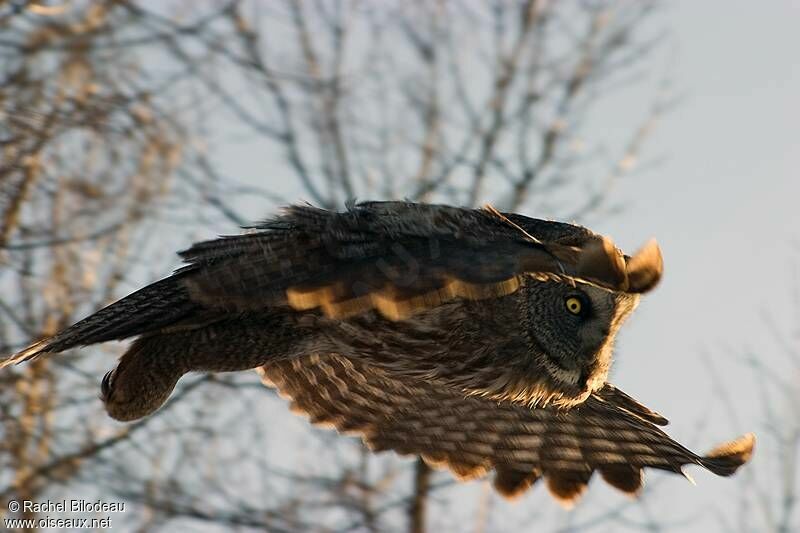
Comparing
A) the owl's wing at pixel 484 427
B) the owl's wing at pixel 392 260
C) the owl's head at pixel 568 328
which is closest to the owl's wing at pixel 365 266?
the owl's wing at pixel 392 260

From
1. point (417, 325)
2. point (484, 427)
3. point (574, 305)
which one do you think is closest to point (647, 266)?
point (574, 305)

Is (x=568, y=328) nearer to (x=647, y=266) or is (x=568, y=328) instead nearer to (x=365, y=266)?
(x=647, y=266)

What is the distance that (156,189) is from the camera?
27.2 feet

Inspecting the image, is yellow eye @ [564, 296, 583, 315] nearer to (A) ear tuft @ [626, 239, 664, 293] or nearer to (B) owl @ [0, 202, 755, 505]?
(B) owl @ [0, 202, 755, 505]

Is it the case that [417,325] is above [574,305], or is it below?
below

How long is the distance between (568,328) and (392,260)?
0.92 metres

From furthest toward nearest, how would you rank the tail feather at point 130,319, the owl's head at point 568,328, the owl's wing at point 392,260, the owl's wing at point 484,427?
1. the owl's wing at point 484,427
2. the owl's head at point 568,328
3. the tail feather at point 130,319
4. the owl's wing at point 392,260

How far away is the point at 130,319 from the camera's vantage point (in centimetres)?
379

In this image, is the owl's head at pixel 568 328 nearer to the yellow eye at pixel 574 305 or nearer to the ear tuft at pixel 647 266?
the yellow eye at pixel 574 305

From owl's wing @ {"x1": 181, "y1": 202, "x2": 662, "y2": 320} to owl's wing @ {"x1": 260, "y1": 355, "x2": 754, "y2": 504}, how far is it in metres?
1.07

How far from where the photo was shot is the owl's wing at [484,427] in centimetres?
489

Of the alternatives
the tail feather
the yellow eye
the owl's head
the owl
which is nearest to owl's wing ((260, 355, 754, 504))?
the owl

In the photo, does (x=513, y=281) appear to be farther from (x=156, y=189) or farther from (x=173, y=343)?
(x=156, y=189)

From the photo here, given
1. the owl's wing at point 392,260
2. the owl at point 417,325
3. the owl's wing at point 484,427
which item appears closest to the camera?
the owl's wing at point 392,260
